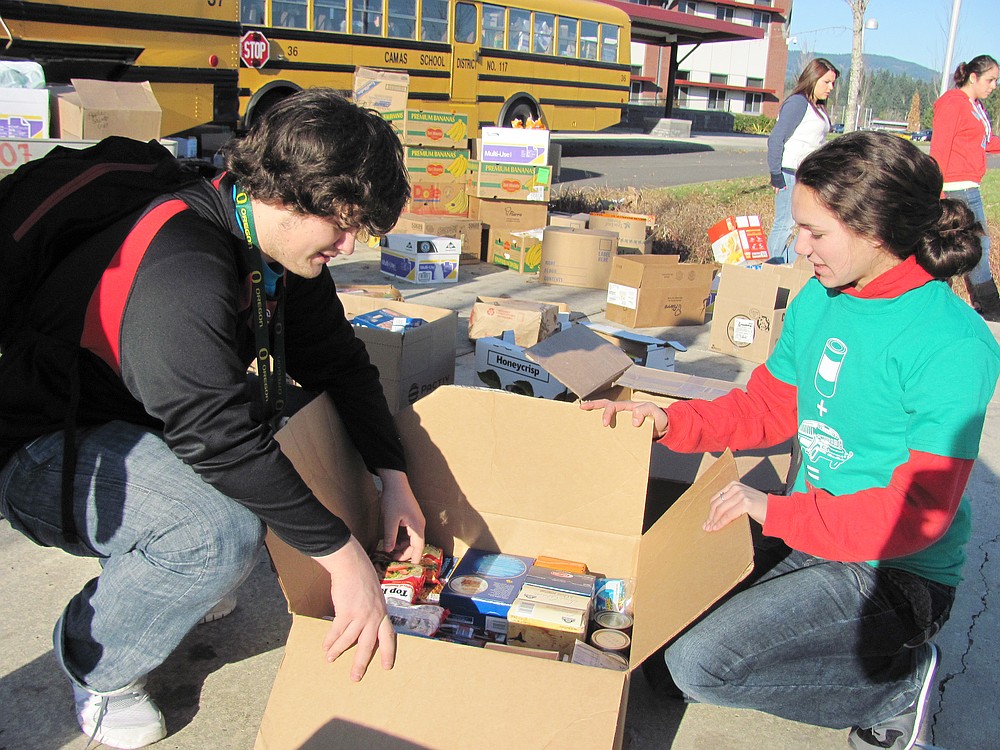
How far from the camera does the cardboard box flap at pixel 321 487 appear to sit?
1.73 metres

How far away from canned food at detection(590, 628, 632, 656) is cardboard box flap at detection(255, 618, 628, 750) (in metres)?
0.46

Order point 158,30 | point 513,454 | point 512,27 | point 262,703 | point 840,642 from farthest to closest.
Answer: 1. point 512,27
2. point 158,30
3. point 513,454
4. point 262,703
5. point 840,642

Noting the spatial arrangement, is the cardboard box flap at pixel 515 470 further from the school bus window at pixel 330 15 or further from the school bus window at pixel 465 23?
the school bus window at pixel 465 23

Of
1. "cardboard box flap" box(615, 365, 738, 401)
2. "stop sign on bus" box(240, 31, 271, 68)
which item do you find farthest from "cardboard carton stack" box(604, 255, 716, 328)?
"stop sign on bus" box(240, 31, 271, 68)

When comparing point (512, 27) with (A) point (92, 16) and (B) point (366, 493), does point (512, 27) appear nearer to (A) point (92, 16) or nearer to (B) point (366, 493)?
(A) point (92, 16)

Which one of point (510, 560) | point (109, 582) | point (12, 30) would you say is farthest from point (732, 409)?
point (12, 30)

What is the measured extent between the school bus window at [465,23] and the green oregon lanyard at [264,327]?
10.4 m

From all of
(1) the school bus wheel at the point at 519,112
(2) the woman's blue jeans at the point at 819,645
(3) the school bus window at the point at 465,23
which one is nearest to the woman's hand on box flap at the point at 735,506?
(2) the woman's blue jeans at the point at 819,645

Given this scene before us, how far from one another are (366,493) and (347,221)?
87cm

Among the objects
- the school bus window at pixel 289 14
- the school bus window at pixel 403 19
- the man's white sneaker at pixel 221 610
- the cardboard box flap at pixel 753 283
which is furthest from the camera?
the school bus window at pixel 403 19

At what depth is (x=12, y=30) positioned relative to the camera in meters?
6.89

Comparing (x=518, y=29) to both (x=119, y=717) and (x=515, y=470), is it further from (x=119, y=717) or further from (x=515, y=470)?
(x=119, y=717)

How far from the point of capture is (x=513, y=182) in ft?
23.7

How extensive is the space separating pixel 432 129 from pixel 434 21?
3.93m
